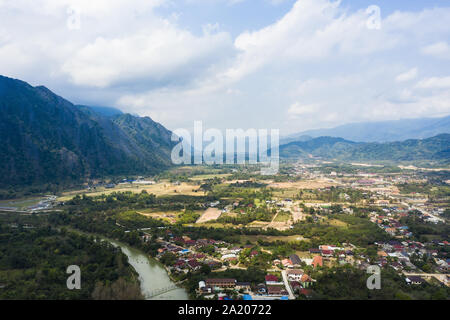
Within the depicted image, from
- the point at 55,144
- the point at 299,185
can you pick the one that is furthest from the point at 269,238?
the point at 55,144

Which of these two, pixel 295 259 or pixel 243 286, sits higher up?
pixel 295 259

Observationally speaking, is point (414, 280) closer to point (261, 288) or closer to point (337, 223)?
point (261, 288)

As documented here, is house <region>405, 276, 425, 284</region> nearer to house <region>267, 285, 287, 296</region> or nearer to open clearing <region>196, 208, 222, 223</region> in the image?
house <region>267, 285, 287, 296</region>

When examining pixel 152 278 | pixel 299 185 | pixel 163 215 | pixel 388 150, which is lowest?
pixel 152 278

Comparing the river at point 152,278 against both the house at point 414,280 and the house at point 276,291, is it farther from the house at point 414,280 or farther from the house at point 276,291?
the house at point 414,280
